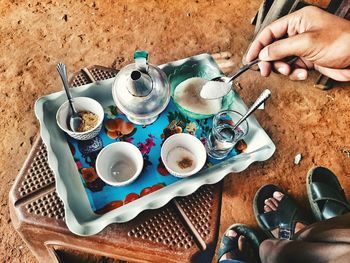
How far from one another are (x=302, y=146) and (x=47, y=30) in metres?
1.90

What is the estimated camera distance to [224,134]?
1.30m

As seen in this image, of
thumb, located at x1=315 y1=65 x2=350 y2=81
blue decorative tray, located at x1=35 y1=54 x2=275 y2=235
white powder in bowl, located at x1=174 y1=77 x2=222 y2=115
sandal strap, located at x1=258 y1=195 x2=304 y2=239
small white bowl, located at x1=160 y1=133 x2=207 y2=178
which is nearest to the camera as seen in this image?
blue decorative tray, located at x1=35 y1=54 x2=275 y2=235

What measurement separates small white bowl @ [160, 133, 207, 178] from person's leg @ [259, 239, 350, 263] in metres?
0.44

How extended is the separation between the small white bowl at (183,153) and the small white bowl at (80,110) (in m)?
0.28

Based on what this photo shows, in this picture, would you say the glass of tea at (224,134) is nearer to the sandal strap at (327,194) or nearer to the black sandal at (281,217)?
the black sandal at (281,217)

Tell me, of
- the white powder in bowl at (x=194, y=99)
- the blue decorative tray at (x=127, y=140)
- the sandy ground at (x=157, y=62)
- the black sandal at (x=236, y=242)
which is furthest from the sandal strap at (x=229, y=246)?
the white powder in bowl at (x=194, y=99)

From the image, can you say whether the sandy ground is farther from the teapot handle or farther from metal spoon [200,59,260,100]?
the teapot handle

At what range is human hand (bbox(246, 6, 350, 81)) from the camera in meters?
1.33

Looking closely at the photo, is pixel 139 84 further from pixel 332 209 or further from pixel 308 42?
pixel 332 209

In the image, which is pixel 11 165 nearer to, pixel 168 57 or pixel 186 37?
pixel 168 57

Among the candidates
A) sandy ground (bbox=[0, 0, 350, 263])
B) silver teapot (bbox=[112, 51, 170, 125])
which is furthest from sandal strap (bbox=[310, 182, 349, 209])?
silver teapot (bbox=[112, 51, 170, 125])

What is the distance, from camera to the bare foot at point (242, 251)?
5.38 ft

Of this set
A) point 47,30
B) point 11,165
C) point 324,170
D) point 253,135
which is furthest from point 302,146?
point 47,30

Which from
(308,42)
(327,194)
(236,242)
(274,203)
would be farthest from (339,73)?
(236,242)
